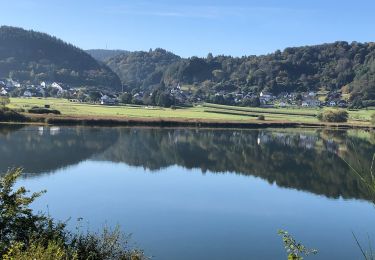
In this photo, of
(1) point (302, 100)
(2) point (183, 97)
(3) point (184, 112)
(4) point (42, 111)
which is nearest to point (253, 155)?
(4) point (42, 111)

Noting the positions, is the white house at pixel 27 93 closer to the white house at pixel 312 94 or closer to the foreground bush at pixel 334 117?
the foreground bush at pixel 334 117

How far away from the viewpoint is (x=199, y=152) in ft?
153

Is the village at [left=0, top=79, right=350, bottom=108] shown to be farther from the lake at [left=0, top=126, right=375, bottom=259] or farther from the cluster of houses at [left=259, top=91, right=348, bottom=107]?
the lake at [left=0, top=126, right=375, bottom=259]

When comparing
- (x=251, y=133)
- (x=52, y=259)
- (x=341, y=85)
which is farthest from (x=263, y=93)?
(x=52, y=259)

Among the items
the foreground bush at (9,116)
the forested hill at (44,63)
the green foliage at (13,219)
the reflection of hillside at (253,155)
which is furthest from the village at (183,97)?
the green foliage at (13,219)

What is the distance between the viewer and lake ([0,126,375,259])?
1842cm

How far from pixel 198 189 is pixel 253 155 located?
18.5 meters

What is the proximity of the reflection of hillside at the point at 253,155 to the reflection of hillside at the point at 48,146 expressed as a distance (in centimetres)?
189

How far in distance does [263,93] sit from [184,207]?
13377 centimetres

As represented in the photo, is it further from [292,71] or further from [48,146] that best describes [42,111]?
[292,71]

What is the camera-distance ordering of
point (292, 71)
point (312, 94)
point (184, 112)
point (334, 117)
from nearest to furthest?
point (184, 112), point (334, 117), point (312, 94), point (292, 71)

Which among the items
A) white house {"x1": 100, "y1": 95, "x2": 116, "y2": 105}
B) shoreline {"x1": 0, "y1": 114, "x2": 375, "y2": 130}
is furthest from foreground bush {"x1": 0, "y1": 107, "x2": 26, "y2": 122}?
white house {"x1": 100, "y1": 95, "x2": 116, "y2": 105}

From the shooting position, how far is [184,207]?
2372 cm

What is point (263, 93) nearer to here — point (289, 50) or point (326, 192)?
point (289, 50)
